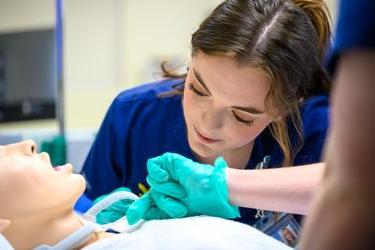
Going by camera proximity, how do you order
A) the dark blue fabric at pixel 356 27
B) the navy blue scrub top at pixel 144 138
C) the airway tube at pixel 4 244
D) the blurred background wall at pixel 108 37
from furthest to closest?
the blurred background wall at pixel 108 37
the navy blue scrub top at pixel 144 138
the airway tube at pixel 4 244
the dark blue fabric at pixel 356 27

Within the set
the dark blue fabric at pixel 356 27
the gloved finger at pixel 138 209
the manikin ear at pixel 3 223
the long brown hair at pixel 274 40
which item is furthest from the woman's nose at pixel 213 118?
the dark blue fabric at pixel 356 27

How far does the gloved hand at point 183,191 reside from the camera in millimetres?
1085

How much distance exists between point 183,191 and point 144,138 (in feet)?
1.28

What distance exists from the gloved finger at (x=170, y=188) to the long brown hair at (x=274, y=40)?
28 cm

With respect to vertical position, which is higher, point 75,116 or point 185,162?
point 185,162

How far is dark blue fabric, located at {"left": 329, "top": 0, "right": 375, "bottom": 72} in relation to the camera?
42cm

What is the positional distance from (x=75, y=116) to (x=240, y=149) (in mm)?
2385

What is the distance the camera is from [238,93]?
1175 millimetres

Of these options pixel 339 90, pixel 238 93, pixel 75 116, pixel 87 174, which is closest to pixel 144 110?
pixel 87 174

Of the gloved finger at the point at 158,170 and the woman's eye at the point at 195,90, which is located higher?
Answer: the woman's eye at the point at 195,90

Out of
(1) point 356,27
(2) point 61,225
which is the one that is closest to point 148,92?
(2) point 61,225

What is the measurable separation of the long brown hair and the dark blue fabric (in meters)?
0.71

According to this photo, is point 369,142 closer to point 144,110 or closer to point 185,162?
point 185,162

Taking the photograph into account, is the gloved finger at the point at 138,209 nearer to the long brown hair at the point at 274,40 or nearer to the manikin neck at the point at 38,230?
the manikin neck at the point at 38,230
